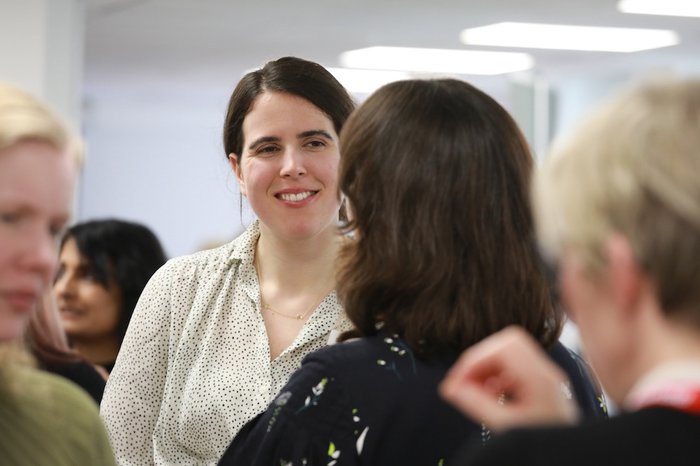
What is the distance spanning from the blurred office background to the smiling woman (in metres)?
2.09

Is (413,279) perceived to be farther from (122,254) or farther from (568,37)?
(568,37)

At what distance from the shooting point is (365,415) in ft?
4.81

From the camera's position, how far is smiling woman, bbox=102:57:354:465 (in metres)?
2.32

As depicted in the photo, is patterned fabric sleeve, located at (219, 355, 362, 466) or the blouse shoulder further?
the blouse shoulder

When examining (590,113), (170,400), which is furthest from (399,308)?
(170,400)

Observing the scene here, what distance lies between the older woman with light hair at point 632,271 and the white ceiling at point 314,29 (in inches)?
249

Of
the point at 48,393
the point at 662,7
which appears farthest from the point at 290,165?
the point at 662,7

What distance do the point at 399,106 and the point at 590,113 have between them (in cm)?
58

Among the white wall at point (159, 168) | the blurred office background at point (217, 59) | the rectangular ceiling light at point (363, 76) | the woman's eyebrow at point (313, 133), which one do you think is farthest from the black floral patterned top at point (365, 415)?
the white wall at point (159, 168)

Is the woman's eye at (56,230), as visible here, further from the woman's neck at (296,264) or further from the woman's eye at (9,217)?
the woman's neck at (296,264)

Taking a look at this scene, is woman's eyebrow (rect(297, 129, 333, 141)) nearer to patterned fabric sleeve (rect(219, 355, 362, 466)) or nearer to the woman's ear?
the woman's ear

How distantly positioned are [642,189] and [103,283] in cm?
305

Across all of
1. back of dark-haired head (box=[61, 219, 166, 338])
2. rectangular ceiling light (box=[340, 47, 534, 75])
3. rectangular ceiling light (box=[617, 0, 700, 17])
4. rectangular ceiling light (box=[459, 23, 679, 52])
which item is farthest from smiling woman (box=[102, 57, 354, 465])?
rectangular ceiling light (box=[340, 47, 534, 75])

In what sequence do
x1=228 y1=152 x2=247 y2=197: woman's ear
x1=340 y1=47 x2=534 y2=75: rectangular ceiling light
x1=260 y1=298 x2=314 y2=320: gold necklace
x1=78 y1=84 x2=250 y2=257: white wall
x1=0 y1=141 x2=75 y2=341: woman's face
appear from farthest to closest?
x1=78 y1=84 x2=250 y2=257: white wall < x1=340 y1=47 x2=534 y2=75: rectangular ceiling light < x1=228 y1=152 x2=247 y2=197: woman's ear < x1=260 y1=298 x2=314 y2=320: gold necklace < x1=0 y1=141 x2=75 y2=341: woman's face
